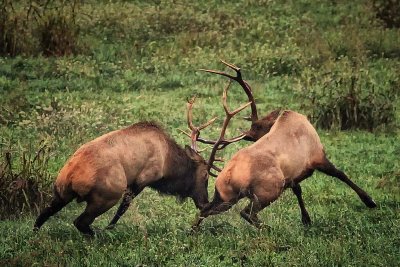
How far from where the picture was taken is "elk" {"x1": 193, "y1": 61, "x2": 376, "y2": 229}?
8.16 metres

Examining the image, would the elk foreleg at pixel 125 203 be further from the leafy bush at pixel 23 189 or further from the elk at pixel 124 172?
the leafy bush at pixel 23 189

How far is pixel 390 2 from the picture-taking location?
67.1 ft

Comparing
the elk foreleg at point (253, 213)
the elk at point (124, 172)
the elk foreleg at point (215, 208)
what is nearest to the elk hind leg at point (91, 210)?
the elk at point (124, 172)

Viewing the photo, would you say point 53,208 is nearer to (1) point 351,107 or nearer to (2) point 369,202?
(2) point 369,202

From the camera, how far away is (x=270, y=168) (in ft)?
27.0

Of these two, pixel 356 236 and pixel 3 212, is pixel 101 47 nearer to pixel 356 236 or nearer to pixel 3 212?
pixel 3 212

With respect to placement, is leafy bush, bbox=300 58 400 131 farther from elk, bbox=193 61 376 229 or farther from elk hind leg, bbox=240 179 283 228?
elk hind leg, bbox=240 179 283 228

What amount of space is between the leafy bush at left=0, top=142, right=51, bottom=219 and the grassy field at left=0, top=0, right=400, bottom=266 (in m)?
0.03

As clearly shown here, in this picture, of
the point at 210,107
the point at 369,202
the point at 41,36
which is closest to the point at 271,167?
the point at 369,202

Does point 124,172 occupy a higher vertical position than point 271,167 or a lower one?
lower

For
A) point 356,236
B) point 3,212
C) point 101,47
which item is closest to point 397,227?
point 356,236

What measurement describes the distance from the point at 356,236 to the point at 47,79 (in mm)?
8753

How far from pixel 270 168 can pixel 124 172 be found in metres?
1.32

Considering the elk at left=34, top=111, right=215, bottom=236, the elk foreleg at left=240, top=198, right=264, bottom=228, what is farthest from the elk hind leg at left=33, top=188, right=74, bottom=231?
the elk foreleg at left=240, top=198, right=264, bottom=228
